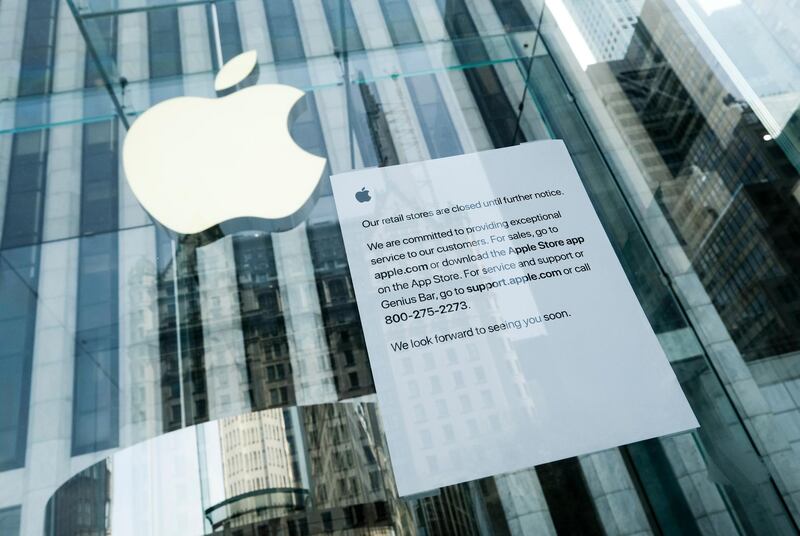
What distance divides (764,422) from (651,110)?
1.86 meters

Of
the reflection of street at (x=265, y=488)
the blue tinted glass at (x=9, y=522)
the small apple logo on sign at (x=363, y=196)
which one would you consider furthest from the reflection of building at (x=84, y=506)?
the small apple logo on sign at (x=363, y=196)

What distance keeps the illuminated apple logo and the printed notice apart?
0.34m

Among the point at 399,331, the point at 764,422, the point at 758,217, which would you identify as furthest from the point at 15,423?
the point at 758,217

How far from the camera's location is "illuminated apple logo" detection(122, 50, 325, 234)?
11.0ft

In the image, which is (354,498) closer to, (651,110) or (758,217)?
(758,217)

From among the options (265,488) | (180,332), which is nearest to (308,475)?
(265,488)

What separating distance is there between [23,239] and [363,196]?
1946 mm

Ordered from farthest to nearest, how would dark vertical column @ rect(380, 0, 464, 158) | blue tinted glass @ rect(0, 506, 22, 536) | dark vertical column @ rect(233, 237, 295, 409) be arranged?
dark vertical column @ rect(380, 0, 464, 158), dark vertical column @ rect(233, 237, 295, 409), blue tinted glass @ rect(0, 506, 22, 536)

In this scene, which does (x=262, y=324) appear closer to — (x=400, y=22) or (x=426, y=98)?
(x=426, y=98)

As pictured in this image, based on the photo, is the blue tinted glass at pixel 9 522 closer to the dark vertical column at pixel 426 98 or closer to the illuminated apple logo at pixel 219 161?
the illuminated apple logo at pixel 219 161

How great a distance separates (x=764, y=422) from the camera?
8.63ft

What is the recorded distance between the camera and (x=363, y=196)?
10.8ft

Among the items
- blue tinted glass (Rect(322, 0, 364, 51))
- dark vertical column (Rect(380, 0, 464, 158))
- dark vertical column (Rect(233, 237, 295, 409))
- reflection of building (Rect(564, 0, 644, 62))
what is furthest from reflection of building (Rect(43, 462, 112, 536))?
reflection of building (Rect(564, 0, 644, 62))

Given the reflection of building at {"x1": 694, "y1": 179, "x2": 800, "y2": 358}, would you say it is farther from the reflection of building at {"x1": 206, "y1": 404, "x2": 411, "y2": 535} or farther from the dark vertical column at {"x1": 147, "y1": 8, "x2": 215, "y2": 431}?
the dark vertical column at {"x1": 147, "y1": 8, "x2": 215, "y2": 431}
